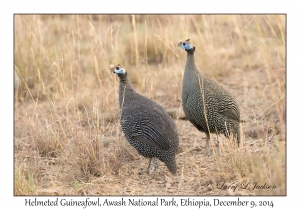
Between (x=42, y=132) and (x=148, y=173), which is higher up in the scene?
(x=42, y=132)

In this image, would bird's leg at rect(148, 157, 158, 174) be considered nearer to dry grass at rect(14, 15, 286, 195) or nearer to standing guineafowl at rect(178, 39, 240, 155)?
dry grass at rect(14, 15, 286, 195)

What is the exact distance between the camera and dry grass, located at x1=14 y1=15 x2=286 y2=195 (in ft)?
14.5

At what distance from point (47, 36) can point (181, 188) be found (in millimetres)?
4562

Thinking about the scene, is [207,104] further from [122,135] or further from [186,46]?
[122,135]

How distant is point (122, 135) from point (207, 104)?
3.82 ft

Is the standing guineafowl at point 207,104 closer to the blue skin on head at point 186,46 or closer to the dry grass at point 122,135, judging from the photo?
the blue skin on head at point 186,46

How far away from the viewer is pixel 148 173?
489cm

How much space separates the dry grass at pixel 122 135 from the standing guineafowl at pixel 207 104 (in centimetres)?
23

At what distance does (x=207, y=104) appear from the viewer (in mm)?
4906

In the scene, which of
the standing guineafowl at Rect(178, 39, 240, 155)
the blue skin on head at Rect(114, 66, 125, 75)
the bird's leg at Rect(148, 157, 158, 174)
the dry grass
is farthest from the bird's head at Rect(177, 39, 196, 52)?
the bird's leg at Rect(148, 157, 158, 174)

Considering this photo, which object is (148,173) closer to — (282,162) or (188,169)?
(188,169)

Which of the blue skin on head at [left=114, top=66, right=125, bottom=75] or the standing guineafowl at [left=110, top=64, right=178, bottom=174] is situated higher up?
the blue skin on head at [left=114, top=66, right=125, bottom=75]

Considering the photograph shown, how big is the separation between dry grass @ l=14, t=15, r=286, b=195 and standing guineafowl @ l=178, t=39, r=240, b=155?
228mm
